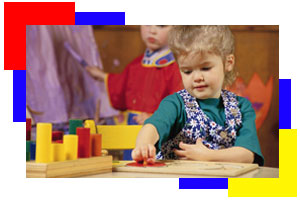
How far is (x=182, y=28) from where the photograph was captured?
1.21 m

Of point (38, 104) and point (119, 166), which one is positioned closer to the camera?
point (119, 166)

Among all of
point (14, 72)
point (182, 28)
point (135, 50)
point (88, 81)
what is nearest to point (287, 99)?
point (182, 28)

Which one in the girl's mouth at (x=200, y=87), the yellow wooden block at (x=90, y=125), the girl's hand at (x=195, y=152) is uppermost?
the girl's mouth at (x=200, y=87)

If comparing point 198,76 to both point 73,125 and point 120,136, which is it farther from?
A: point 73,125

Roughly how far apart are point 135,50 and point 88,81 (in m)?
0.18

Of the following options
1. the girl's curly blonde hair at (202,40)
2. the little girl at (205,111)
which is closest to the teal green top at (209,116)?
the little girl at (205,111)

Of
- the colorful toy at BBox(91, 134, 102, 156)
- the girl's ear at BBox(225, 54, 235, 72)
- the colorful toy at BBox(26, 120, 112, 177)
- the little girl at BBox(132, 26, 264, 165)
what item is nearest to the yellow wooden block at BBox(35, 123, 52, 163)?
the colorful toy at BBox(26, 120, 112, 177)

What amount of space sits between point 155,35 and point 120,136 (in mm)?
333

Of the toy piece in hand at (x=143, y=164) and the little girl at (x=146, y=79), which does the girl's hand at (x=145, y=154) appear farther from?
the little girl at (x=146, y=79)

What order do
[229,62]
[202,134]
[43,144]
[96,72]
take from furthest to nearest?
[96,72] → [229,62] → [202,134] → [43,144]

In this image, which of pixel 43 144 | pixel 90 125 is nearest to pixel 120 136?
pixel 90 125

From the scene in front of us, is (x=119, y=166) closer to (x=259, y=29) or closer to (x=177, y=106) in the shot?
(x=177, y=106)

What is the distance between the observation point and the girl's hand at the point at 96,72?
1.37 m

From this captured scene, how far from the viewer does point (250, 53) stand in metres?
1.30
